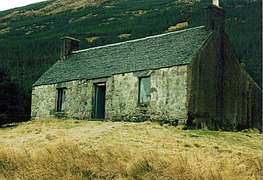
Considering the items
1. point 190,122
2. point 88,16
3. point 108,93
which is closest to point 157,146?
point 190,122

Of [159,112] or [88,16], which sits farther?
[88,16]

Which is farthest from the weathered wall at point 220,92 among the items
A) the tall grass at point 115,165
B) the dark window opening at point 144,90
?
the tall grass at point 115,165

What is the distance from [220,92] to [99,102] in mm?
6354

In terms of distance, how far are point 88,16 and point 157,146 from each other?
67.7 meters

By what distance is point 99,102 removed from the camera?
72.8ft

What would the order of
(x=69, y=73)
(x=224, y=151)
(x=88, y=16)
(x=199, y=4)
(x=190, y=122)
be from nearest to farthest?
(x=224, y=151)
(x=190, y=122)
(x=69, y=73)
(x=199, y=4)
(x=88, y=16)

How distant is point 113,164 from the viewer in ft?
31.6

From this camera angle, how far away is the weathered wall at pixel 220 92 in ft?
60.8

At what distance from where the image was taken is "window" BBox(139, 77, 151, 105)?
19641mm

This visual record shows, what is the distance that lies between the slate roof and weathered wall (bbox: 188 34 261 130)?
812mm

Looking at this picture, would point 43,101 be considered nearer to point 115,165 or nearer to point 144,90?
point 144,90

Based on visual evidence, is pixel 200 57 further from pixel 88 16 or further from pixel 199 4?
pixel 88 16

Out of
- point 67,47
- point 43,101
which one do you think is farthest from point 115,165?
point 67,47

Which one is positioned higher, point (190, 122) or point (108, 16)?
point (108, 16)
